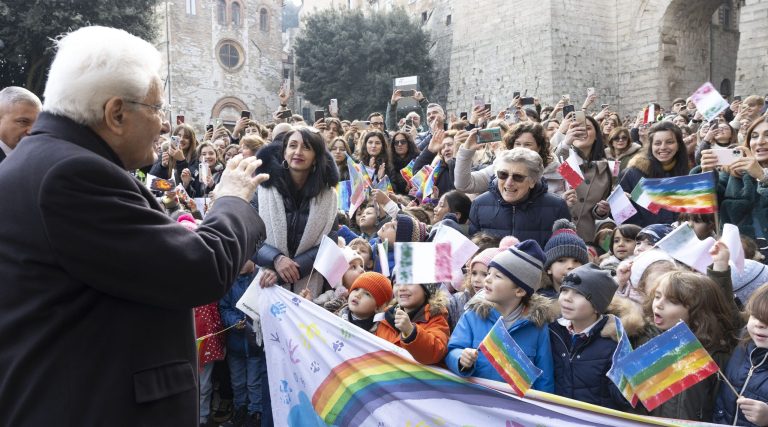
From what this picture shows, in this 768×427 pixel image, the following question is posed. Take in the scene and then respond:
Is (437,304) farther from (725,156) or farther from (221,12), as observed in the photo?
(221,12)

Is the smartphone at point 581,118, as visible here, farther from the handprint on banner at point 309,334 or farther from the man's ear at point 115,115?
the man's ear at point 115,115

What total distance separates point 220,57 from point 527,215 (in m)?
36.6

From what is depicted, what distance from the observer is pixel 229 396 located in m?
5.74

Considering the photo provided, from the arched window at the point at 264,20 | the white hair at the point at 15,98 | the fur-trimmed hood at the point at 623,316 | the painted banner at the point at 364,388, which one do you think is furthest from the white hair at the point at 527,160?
→ the arched window at the point at 264,20

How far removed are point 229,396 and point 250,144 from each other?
279 centimetres

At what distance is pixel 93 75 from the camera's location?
74.7 inches

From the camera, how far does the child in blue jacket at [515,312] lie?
3.43 metres

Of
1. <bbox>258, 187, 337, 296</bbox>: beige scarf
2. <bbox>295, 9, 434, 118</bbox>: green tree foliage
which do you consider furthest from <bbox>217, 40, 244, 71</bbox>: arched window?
<bbox>258, 187, 337, 296</bbox>: beige scarf

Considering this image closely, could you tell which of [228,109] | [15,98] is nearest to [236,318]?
[15,98]

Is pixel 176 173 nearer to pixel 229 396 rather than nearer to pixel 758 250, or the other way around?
pixel 229 396

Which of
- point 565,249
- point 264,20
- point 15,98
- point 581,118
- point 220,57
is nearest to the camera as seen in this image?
point 565,249

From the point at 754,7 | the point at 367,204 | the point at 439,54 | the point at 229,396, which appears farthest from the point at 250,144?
the point at 439,54

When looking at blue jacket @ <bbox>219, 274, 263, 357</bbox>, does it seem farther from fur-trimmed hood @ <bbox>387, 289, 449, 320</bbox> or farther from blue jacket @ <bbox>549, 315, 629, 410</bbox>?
blue jacket @ <bbox>549, 315, 629, 410</bbox>

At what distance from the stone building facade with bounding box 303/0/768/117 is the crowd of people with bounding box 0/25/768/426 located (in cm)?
1730
